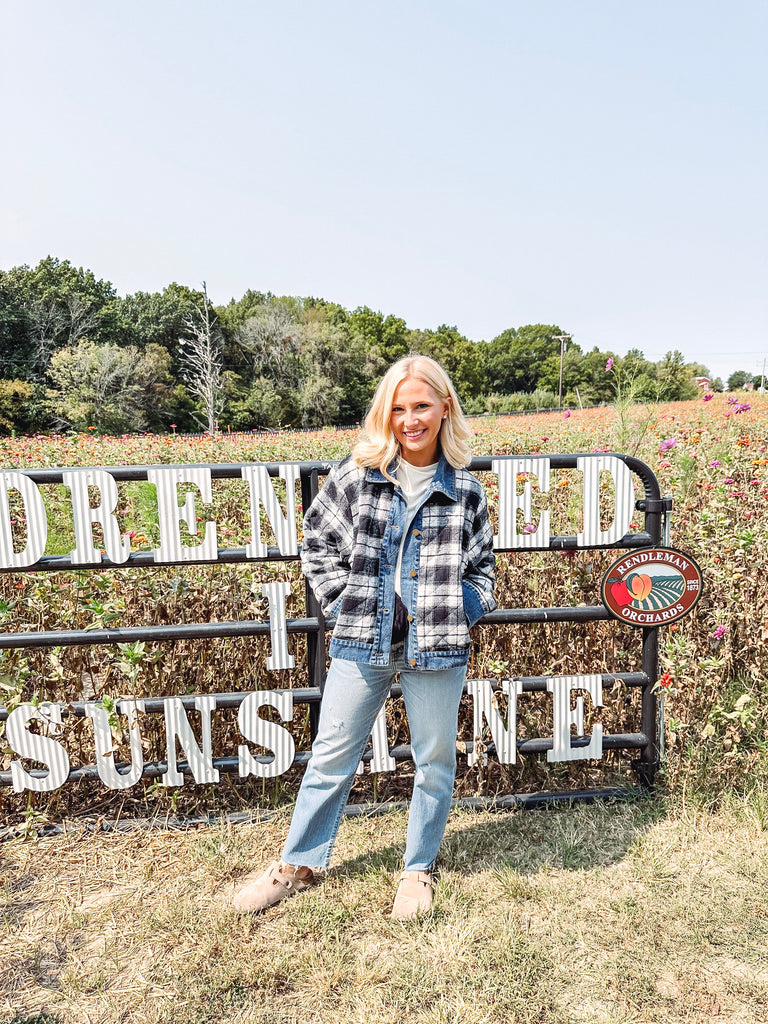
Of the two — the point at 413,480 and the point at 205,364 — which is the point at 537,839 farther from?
the point at 205,364

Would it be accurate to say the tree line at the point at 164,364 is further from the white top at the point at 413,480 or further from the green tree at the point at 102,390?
the white top at the point at 413,480

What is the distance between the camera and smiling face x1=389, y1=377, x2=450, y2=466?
188 centimetres

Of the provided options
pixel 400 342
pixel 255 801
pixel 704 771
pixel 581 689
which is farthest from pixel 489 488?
pixel 400 342

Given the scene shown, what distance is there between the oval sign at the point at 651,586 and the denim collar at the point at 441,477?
31.4 inches

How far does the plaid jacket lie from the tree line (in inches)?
1260

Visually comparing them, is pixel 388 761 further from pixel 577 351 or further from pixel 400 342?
pixel 577 351

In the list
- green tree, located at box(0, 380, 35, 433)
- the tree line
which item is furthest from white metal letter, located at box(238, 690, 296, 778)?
green tree, located at box(0, 380, 35, 433)

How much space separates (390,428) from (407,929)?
4.69 ft

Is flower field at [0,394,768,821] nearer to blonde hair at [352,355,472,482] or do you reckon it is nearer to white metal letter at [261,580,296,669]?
white metal letter at [261,580,296,669]

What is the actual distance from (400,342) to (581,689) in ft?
260

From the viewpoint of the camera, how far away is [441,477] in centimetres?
196

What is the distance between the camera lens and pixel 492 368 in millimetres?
96625

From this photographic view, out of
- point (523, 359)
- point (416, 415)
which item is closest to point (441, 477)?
point (416, 415)

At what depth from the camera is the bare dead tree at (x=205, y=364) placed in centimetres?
4206
